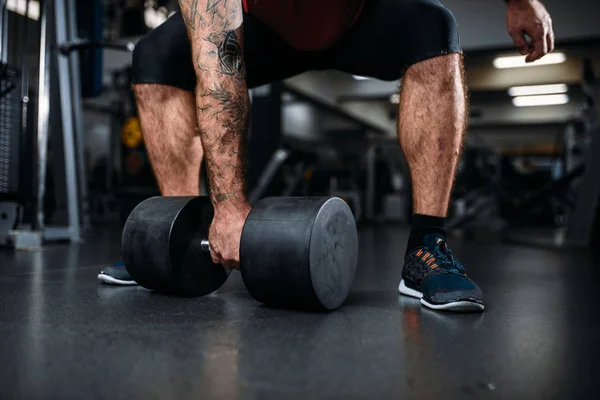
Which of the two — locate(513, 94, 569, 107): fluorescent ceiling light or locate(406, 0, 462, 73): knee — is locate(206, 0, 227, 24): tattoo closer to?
locate(406, 0, 462, 73): knee

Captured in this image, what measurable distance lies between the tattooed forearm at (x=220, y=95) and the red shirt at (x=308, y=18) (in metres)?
0.08

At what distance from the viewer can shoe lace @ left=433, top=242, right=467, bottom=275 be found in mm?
912

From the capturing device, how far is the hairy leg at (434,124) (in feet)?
3.18

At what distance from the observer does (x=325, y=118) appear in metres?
12.3

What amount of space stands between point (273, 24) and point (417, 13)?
28cm

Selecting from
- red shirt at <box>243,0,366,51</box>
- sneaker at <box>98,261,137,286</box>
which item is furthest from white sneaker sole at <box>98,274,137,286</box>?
red shirt at <box>243,0,366,51</box>

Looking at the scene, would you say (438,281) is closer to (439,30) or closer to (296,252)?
(296,252)

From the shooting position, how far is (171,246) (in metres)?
0.91

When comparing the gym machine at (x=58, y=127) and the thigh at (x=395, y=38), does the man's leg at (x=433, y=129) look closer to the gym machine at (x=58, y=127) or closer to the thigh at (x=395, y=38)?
the thigh at (x=395, y=38)

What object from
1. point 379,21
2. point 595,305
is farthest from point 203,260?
point 595,305

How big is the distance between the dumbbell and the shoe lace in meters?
0.16

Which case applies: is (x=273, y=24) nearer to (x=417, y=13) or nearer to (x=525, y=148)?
(x=417, y=13)

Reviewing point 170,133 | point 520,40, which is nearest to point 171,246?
point 170,133

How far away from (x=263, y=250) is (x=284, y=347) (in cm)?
21
